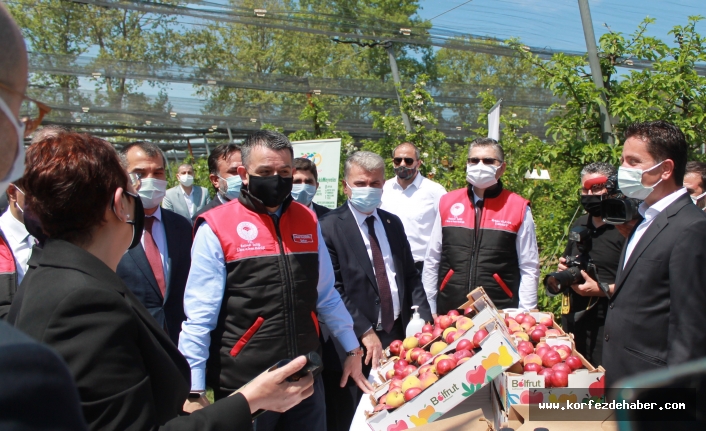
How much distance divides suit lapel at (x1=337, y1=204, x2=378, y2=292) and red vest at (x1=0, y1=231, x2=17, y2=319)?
201 cm

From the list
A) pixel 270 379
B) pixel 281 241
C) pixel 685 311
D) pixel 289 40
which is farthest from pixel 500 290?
pixel 289 40

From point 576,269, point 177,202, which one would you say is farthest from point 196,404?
point 177,202

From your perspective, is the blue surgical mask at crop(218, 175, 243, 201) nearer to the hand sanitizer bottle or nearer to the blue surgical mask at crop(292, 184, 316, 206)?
the blue surgical mask at crop(292, 184, 316, 206)

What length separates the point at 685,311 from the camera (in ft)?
8.11

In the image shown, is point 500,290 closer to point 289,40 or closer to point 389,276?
point 389,276

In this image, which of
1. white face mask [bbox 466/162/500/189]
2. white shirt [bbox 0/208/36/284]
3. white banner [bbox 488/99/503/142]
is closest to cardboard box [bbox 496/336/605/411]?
white face mask [bbox 466/162/500/189]

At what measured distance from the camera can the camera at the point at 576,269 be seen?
3.55 m

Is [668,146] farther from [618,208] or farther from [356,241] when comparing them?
[356,241]

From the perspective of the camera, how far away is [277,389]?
1830 millimetres

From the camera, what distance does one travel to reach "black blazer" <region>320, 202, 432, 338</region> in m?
3.76

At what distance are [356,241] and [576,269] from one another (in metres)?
1.51

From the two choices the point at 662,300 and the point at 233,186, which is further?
the point at 233,186

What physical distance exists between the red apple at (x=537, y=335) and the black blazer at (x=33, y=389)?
2819mm

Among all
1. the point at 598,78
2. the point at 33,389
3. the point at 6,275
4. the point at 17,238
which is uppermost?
the point at 598,78
